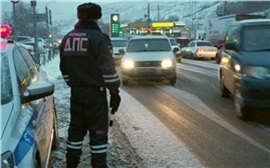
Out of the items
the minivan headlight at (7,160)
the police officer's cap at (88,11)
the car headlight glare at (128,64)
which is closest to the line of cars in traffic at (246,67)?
the car headlight glare at (128,64)

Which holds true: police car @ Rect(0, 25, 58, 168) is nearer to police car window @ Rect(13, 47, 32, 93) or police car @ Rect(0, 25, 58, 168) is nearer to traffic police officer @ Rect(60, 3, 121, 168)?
police car window @ Rect(13, 47, 32, 93)

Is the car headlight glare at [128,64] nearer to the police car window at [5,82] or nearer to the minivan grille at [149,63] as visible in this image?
the minivan grille at [149,63]

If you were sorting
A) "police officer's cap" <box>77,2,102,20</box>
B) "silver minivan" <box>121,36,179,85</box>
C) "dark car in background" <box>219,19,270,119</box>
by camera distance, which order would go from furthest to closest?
"silver minivan" <box>121,36,179,85</box> → "dark car in background" <box>219,19,270,119</box> → "police officer's cap" <box>77,2,102,20</box>

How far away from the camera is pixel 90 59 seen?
13.0ft

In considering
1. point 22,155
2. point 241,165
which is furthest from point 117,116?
point 22,155

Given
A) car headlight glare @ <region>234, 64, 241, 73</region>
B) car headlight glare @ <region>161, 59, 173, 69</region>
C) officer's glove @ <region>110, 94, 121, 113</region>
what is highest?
car headlight glare @ <region>234, 64, 241, 73</region>

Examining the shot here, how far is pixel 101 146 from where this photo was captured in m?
4.04

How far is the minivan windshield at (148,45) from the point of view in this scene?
44.2 feet

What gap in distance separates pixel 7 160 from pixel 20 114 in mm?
646

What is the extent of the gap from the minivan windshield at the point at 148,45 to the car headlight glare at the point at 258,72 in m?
6.73

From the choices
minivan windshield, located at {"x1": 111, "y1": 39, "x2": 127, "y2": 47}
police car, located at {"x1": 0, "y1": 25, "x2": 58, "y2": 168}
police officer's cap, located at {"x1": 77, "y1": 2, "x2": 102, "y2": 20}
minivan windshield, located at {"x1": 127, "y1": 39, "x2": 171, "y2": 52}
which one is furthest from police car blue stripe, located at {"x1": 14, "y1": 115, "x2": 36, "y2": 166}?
minivan windshield, located at {"x1": 111, "y1": 39, "x2": 127, "y2": 47}

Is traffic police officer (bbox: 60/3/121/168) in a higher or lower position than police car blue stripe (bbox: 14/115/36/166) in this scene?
higher

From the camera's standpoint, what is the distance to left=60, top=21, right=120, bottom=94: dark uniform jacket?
3.94 meters

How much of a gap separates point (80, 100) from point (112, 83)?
41 centimetres
